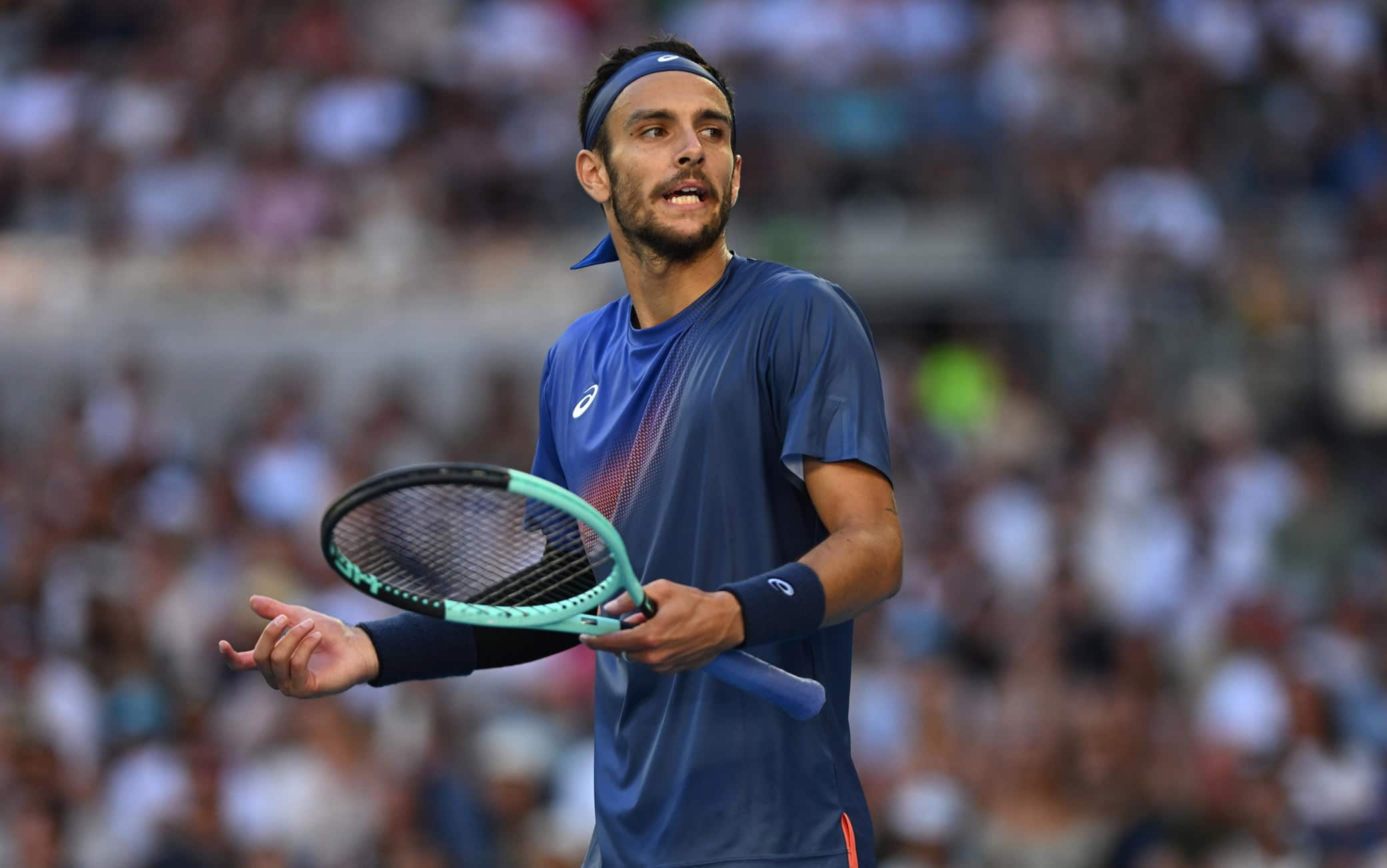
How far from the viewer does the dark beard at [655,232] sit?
3695 mm

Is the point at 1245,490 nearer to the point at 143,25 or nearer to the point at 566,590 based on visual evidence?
the point at 566,590

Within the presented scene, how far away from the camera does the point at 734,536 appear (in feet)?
11.5

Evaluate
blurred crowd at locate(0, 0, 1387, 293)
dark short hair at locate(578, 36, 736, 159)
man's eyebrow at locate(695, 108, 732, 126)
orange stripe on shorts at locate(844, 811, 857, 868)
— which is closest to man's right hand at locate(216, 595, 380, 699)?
orange stripe on shorts at locate(844, 811, 857, 868)

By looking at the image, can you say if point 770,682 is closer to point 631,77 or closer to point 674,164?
point 674,164

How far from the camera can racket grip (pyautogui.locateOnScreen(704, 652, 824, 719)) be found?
3.28 m

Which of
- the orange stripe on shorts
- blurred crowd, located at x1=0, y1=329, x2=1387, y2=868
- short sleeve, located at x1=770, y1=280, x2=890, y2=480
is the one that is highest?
short sleeve, located at x1=770, y1=280, x2=890, y2=480

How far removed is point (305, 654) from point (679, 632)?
83 centimetres

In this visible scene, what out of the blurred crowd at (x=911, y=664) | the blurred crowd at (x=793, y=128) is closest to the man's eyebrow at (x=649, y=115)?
the blurred crowd at (x=911, y=664)

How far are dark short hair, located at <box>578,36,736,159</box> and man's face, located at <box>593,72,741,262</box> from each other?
0.30 ft

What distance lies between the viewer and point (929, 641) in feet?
30.3

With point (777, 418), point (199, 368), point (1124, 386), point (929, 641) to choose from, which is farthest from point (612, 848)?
point (199, 368)

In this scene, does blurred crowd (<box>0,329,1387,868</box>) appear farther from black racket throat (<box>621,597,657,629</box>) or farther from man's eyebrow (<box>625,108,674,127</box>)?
black racket throat (<box>621,597,657,629</box>)

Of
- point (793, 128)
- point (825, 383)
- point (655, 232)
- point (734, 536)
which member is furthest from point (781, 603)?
point (793, 128)

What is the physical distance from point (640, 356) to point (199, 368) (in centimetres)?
922
